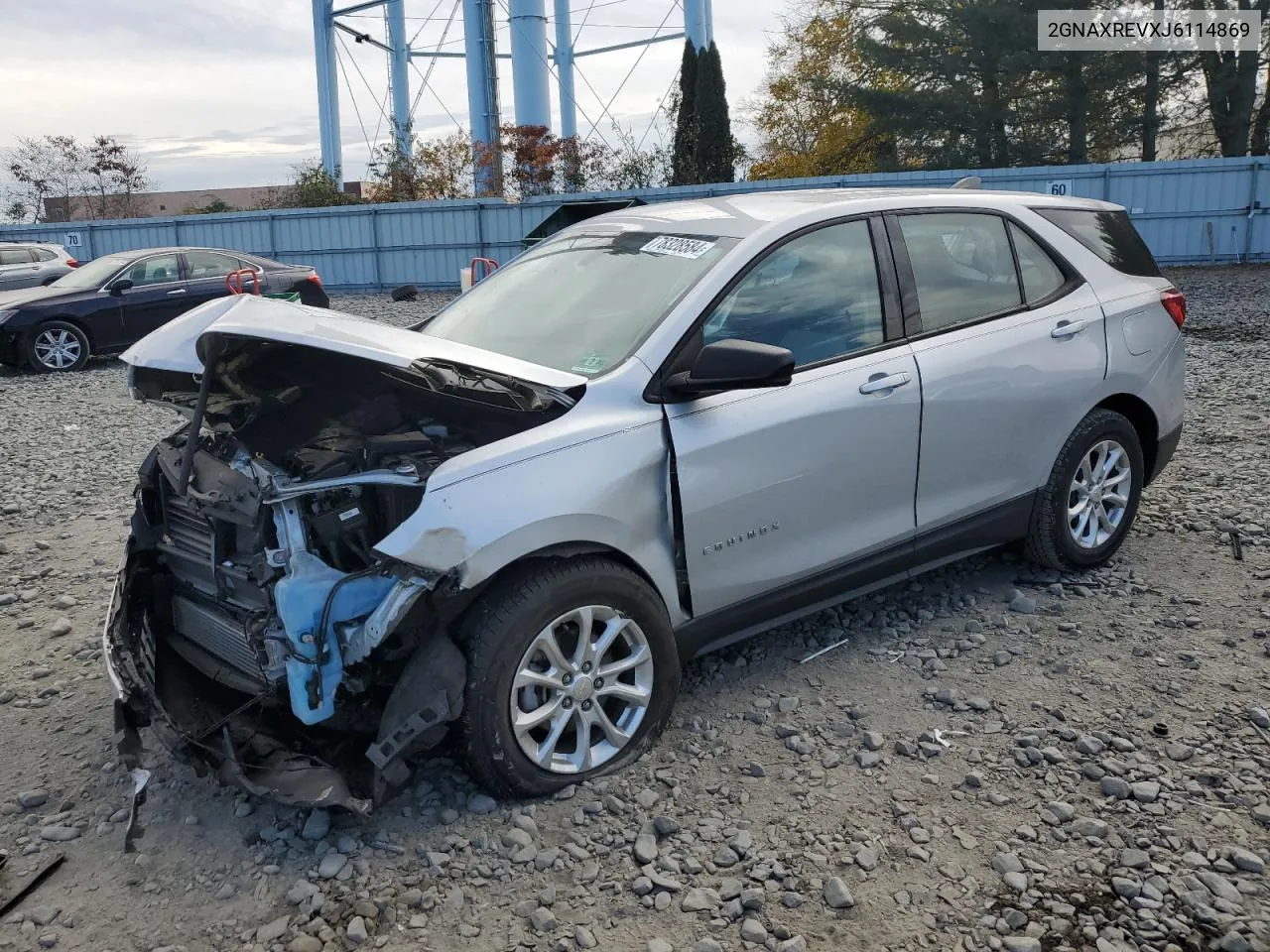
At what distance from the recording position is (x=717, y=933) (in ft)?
9.07

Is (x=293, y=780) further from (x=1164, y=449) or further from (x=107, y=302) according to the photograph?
(x=107, y=302)

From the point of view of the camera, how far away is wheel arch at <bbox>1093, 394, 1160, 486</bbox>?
4965mm

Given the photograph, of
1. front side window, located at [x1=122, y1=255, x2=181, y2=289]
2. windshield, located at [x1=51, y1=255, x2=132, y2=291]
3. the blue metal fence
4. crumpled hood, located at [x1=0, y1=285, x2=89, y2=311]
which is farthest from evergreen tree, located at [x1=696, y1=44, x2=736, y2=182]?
crumpled hood, located at [x1=0, y1=285, x2=89, y2=311]

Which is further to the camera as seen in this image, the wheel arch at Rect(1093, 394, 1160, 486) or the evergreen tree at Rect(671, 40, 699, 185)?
the evergreen tree at Rect(671, 40, 699, 185)

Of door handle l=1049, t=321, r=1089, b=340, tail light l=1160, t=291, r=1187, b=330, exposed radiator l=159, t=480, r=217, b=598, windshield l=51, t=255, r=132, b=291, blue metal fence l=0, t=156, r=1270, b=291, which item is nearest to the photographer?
exposed radiator l=159, t=480, r=217, b=598

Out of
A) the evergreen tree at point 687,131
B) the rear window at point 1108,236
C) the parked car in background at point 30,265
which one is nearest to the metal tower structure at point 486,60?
the evergreen tree at point 687,131

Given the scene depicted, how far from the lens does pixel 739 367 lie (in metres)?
3.33

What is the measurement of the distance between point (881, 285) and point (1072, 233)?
1.37 meters

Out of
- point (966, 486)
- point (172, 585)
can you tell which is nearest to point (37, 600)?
point (172, 585)

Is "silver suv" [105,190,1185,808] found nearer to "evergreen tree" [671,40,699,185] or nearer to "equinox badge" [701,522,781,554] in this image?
"equinox badge" [701,522,781,554]

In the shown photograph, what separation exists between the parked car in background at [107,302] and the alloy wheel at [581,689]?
11641 millimetres

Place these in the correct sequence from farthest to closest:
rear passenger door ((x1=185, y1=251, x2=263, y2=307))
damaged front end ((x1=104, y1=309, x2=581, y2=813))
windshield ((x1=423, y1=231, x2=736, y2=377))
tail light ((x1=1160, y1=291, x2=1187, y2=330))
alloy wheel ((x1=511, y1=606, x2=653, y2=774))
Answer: rear passenger door ((x1=185, y1=251, x2=263, y2=307)) < tail light ((x1=1160, y1=291, x2=1187, y2=330)) < windshield ((x1=423, y1=231, x2=736, y2=377)) < alloy wheel ((x1=511, y1=606, x2=653, y2=774)) < damaged front end ((x1=104, y1=309, x2=581, y2=813))

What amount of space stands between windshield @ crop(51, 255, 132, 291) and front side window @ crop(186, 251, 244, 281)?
2.51 feet

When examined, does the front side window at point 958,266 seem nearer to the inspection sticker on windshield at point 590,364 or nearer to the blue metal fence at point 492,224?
the inspection sticker on windshield at point 590,364
